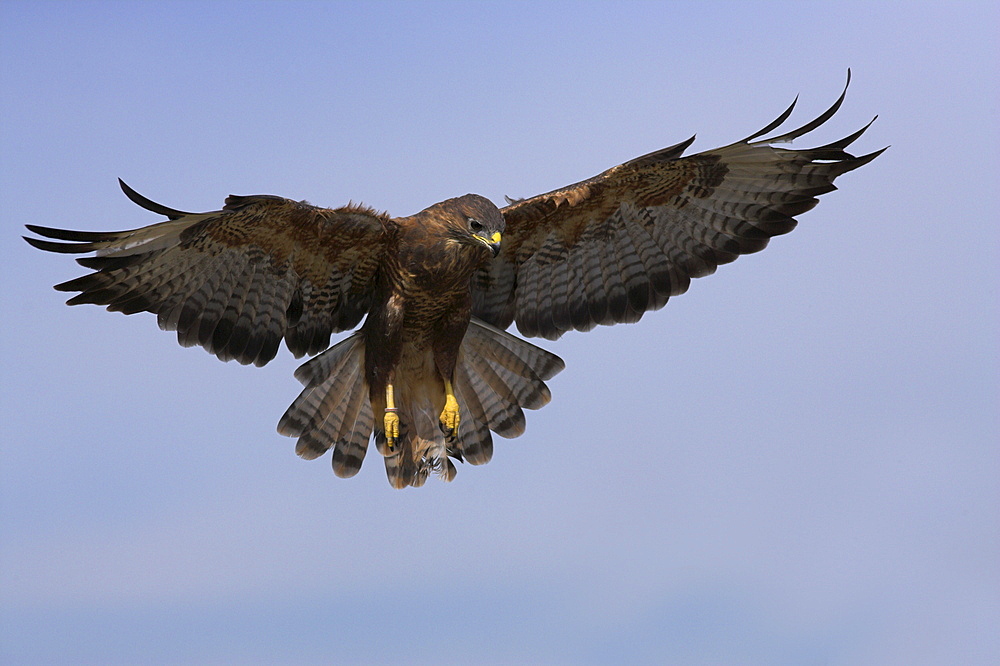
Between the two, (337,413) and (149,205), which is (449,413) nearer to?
(337,413)

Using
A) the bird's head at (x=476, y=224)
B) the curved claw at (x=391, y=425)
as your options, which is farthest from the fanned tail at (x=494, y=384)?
the bird's head at (x=476, y=224)

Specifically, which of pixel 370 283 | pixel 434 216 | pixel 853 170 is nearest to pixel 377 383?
pixel 370 283

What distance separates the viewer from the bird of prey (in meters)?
8.33

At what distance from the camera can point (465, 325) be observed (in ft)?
29.6

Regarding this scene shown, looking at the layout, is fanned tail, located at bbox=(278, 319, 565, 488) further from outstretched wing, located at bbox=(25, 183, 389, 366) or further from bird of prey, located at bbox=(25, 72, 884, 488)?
outstretched wing, located at bbox=(25, 183, 389, 366)

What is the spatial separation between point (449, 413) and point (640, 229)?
2.17 m

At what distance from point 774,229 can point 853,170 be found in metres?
0.75

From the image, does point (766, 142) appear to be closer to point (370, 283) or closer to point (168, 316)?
point (370, 283)

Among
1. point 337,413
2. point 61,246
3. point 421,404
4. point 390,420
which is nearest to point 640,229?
point 421,404

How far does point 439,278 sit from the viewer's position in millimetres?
8484

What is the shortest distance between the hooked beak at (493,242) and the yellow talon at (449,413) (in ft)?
4.82

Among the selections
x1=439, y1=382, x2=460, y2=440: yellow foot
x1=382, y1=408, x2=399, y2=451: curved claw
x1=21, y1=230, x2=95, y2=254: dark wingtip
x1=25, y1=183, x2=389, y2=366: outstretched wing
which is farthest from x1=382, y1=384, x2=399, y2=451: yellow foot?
x1=21, y1=230, x2=95, y2=254: dark wingtip

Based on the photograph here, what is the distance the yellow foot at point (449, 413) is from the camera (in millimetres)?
9234

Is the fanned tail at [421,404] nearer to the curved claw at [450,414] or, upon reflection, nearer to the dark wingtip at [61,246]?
the curved claw at [450,414]
